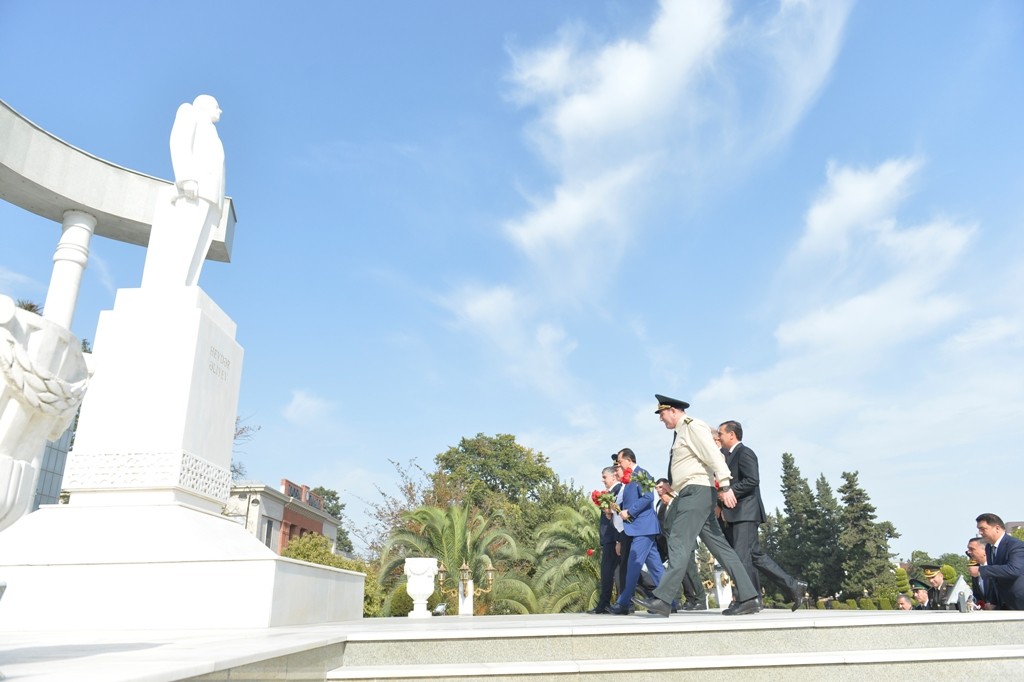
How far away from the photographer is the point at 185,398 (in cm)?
715

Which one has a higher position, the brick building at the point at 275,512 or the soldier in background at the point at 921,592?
the brick building at the point at 275,512

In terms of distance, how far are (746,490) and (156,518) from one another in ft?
19.3

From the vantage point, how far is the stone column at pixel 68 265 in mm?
13516

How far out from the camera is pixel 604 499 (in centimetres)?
746

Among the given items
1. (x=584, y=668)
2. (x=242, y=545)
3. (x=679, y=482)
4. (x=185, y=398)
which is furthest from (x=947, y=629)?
(x=185, y=398)

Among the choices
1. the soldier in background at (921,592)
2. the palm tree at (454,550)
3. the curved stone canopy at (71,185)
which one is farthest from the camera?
the palm tree at (454,550)

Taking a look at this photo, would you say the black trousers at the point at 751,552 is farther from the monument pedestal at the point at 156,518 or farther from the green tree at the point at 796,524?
the green tree at the point at 796,524

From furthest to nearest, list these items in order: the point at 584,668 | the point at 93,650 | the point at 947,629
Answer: the point at 947,629, the point at 584,668, the point at 93,650

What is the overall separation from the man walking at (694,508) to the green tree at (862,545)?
41.9 meters

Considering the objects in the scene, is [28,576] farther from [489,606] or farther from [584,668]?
[489,606]

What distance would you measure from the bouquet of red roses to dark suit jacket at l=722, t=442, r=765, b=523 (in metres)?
1.21

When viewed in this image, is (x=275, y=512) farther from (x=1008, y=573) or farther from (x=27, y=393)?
(x=27, y=393)

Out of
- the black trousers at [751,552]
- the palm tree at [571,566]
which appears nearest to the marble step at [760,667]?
the black trousers at [751,552]

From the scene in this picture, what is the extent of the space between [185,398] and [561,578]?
12635 millimetres
